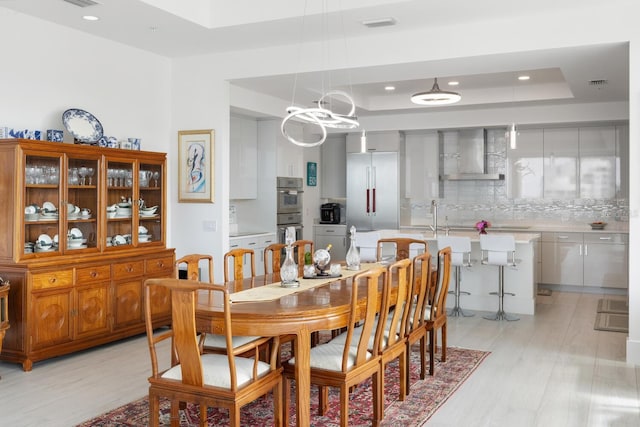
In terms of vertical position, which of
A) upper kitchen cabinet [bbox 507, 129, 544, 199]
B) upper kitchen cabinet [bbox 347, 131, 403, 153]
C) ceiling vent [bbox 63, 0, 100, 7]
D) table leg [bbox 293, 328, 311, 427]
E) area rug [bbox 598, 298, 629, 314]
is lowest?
area rug [bbox 598, 298, 629, 314]

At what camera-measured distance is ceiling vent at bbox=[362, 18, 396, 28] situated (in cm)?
509

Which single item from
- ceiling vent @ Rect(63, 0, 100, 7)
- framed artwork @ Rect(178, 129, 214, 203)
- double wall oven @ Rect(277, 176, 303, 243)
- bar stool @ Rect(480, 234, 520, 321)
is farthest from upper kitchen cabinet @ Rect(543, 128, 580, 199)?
ceiling vent @ Rect(63, 0, 100, 7)

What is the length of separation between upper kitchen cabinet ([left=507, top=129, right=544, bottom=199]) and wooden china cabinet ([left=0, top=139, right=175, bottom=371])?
5488 millimetres

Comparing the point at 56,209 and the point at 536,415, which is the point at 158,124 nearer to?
the point at 56,209

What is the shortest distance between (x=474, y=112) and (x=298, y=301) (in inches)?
243

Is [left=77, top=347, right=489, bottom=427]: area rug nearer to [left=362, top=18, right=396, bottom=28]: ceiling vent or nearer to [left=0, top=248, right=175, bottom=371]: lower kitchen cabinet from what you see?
[left=0, top=248, right=175, bottom=371]: lower kitchen cabinet

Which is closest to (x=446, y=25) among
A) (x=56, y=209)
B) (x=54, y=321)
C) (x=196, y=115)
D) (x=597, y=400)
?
(x=196, y=115)

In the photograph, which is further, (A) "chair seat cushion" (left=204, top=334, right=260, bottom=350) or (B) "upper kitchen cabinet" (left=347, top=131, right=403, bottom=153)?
(B) "upper kitchen cabinet" (left=347, top=131, right=403, bottom=153)

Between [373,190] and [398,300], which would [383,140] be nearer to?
[373,190]

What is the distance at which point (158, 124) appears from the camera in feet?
21.2

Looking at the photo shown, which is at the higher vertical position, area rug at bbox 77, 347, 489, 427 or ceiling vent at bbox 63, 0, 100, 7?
ceiling vent at bbox 63, 0, 100, 7

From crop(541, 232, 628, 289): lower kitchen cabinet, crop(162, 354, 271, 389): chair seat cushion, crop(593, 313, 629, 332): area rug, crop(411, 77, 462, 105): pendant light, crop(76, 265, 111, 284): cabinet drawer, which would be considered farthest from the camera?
crop(541, 232, 628, 289): lower kitchen cabinet

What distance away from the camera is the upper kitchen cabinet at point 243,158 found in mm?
7988

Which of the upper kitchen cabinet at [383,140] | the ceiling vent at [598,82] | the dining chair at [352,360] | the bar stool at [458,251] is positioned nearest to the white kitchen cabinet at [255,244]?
the upper kitchen cabinet at [383,140]
